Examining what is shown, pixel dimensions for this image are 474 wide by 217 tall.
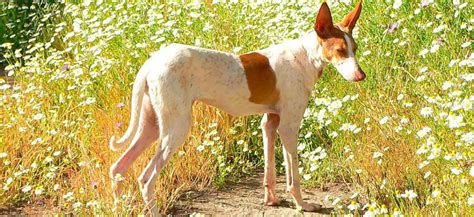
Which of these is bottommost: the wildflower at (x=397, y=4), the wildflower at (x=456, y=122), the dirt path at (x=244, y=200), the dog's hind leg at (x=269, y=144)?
the dirt path at (x=244, y=200)

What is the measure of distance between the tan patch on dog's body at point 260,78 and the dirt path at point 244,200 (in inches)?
28.3

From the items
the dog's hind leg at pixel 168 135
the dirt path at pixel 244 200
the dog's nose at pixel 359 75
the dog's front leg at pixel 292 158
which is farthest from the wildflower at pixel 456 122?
the dog's hind leg at pixel 168 135

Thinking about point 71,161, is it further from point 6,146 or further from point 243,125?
point 243,125

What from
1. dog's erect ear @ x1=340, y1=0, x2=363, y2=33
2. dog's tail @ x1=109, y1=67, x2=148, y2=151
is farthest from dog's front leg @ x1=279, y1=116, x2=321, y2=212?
dog's tail @ x1=109, y1=67, x2=148, y2=151

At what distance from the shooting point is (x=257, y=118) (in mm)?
6512

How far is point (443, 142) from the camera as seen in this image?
16.1 ft

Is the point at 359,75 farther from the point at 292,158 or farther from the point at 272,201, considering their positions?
the point at 272,201

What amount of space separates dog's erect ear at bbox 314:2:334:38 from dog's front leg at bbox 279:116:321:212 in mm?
547

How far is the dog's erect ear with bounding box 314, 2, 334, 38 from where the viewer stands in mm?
5113

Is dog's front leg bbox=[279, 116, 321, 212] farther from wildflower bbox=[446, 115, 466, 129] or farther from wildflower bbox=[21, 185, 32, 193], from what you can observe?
wildflower bbox=[21, 185, 32, 193]

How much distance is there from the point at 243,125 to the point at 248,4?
1.51 m

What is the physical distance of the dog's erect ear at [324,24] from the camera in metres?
5.11

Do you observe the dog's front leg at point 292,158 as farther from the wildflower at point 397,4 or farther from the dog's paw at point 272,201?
the wildflower at point 397,4

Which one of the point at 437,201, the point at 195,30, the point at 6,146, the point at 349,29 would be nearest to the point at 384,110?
the point at 349,29
